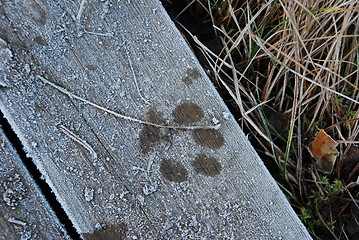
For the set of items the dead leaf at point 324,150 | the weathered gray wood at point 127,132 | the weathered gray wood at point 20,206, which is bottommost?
the weathered gray wood at point 20,206

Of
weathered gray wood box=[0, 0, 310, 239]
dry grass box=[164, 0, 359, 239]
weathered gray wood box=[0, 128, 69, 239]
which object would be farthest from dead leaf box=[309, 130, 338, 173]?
weathered gray wood box=[0, 128, 69, 239]

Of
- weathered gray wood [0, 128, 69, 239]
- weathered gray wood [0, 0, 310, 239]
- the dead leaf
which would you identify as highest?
the dead leaf

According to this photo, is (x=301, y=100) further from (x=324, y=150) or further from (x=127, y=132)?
(x=127, y=132)

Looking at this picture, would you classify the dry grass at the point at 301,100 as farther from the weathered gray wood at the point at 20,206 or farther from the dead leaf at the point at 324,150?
the weathered gray wood at the point at 20,206

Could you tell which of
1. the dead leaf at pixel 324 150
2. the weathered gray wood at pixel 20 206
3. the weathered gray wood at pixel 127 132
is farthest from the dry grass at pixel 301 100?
the weathered gray wood at pixel 20 206

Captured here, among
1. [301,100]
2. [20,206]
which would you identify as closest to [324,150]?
[301,100]

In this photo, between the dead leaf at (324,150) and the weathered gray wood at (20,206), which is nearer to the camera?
the weathered gray wood at (20,206)

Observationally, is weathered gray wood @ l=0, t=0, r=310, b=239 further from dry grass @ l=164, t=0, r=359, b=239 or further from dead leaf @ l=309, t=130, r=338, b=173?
dead leaf @ l=309, t=130, r=338, b=173
